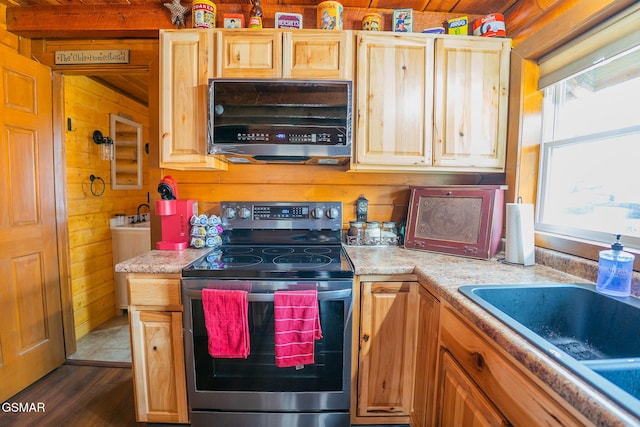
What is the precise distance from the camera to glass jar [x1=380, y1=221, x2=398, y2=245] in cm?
192

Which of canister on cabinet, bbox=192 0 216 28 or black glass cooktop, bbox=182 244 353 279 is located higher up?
canister on cabinet, bbox=192 0 216 28

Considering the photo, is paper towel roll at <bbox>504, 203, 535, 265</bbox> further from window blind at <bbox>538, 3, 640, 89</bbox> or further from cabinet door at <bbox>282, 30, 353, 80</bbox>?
cabinet door at <bbox>282, 30, 353, 80</bbox>

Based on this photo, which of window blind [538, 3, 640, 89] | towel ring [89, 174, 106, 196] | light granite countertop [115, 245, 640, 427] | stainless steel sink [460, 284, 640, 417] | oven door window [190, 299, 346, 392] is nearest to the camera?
light granite countertop [115, 245, 640, 427]

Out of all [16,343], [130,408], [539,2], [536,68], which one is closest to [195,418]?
[130,408]

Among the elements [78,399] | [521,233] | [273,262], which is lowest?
[78,399]

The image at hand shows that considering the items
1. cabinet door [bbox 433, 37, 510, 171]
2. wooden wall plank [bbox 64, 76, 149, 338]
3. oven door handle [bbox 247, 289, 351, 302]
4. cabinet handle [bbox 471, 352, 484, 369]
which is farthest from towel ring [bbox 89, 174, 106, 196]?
cabinet handle [bbox 471, 352, 484, 369]

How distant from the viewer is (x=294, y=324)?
1.30 meters

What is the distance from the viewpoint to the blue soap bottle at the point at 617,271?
1020 mm

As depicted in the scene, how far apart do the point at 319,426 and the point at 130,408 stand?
1129 millimetres

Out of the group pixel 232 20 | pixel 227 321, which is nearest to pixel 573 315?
pixel 227 321

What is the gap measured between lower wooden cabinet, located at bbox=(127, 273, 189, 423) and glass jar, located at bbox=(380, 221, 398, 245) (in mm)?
1201

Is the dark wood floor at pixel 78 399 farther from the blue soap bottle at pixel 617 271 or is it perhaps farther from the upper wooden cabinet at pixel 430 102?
the blue soap bottle at pixel 617 271

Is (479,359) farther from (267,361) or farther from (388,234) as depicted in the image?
(388,234)

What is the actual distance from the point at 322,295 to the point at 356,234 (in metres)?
0.66
